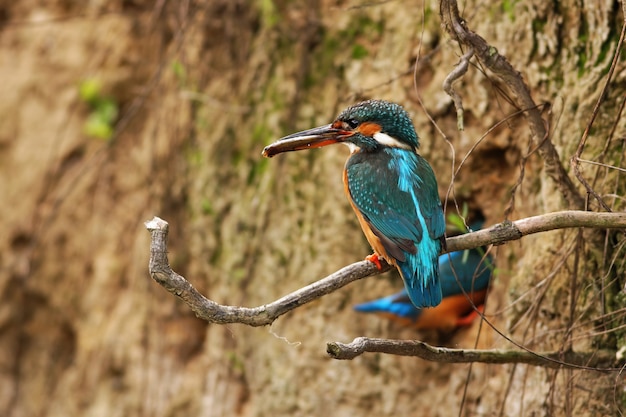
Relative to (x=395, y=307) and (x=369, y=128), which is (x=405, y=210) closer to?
(x=369, y=128)

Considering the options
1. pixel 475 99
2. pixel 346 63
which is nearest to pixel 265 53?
pixel 346 63

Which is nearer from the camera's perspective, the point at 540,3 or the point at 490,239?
the point at 490,239

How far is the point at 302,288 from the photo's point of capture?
2441mm

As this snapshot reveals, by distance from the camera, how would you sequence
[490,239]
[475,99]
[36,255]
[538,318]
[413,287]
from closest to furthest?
[490,239], [413,287], [538,318], [475,99], [36,255]

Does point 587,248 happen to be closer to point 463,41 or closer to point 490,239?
point 490,239

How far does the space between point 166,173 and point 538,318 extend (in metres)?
2.53

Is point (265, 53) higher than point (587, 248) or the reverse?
higher

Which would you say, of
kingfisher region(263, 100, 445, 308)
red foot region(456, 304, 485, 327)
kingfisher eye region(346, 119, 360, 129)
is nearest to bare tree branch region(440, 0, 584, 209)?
kingfisher region(263, 100, 445, 308)

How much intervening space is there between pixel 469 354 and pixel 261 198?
6.69ft

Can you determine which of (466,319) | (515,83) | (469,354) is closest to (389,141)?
(515,83)

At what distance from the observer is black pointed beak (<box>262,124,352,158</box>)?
3139mm

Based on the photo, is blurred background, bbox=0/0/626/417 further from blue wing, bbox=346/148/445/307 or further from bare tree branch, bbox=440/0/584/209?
blue wing, bbox=346/148/445/307

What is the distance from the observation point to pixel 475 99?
12.1 ft

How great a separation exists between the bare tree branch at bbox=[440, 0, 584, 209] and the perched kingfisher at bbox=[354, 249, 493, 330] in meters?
1.13
